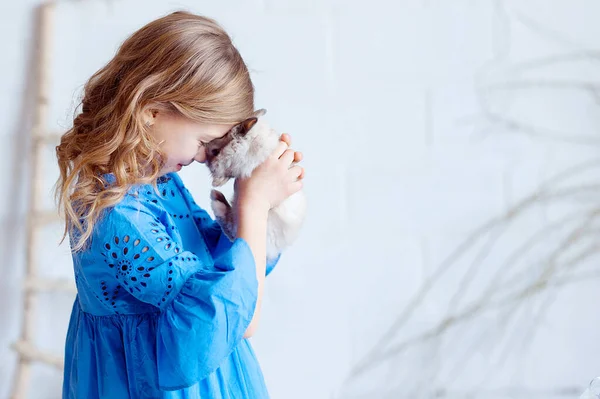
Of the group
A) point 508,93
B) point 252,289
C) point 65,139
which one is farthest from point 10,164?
point 508,93

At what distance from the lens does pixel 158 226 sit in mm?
772

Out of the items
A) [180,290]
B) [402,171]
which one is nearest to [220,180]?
[180,290]

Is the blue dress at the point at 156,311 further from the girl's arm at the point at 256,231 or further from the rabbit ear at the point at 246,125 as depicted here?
the rabbit ear at the point at 246,125

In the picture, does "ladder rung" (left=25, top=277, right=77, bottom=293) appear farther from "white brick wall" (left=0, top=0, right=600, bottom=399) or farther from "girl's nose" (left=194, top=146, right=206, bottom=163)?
"girl's nose" (left=194, top=146, right=206, bottom=163)

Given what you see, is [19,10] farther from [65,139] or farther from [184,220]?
[184,220]

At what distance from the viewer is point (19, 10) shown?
1.26 meters

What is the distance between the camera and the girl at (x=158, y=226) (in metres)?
0.73

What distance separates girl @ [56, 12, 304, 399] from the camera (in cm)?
73

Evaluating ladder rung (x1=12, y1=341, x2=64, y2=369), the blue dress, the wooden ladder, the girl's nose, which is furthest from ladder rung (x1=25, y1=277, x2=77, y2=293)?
the girl's nose

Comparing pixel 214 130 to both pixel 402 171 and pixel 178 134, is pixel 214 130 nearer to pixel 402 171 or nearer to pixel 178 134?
pixel 178 134

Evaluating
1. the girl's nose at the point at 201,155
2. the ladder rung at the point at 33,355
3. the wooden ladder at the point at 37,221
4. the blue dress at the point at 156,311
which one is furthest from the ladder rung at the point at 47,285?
the girl's nose at the point at 201,155

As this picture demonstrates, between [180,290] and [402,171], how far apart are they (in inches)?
25.9

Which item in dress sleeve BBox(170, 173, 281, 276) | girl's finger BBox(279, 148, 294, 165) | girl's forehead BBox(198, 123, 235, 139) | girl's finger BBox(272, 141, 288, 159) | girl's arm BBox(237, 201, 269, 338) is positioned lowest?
dress sleeve BBox(170, 173, 281, 276)

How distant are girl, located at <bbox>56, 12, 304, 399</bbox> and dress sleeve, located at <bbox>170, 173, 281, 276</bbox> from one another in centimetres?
6
